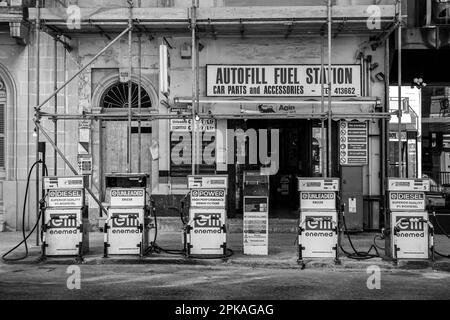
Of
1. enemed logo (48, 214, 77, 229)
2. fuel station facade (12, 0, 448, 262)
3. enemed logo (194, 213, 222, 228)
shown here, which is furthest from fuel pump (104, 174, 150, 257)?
fuel station facade (12, 0, 448, 262)

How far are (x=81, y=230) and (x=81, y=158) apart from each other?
13.3 ft

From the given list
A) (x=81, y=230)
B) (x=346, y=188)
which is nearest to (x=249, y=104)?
(x=346, y=188)

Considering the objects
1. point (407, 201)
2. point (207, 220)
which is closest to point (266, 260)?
point (207, 220)

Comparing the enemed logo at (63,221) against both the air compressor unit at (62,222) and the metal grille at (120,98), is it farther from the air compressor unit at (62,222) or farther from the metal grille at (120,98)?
the metal grille at (120,98)

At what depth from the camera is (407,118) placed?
1372 centimetres

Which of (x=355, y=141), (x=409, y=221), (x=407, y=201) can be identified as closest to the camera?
(x=409, y=221)

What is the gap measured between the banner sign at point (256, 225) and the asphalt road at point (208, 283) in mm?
814

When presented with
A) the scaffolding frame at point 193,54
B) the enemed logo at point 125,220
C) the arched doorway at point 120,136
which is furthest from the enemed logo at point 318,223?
the arched doorway at point 120,136

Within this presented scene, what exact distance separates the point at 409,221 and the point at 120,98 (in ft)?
25.2

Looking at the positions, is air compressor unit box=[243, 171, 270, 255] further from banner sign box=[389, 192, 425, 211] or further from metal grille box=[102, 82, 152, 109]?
metal grille box=[102, 82, 152, 109]

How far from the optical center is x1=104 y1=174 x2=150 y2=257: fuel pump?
1023cm

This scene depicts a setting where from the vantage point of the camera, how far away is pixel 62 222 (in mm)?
10266

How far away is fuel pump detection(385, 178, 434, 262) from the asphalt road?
1.43 feet

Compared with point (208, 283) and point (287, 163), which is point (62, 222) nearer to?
point (208, 283)
